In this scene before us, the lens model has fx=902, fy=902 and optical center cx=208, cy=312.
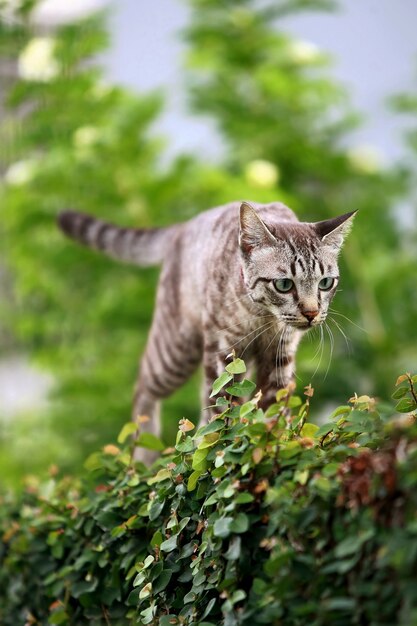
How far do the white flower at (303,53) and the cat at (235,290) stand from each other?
3.87 meters

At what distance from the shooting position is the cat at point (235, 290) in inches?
96.2

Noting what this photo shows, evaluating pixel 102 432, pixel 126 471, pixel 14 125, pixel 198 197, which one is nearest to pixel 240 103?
pixel 198 197

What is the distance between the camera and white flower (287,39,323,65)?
6.96 metres

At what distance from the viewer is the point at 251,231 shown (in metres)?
2.49

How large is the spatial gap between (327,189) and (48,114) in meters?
2.36

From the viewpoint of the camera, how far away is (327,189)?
7473 millimetres

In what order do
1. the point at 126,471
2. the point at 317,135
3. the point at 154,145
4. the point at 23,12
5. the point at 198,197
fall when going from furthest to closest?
the point at 317,135
the point at 154,145
the point at 198,197
the point at 23,12
the point at 126,471

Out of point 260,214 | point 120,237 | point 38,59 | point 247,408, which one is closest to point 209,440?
point 247,408

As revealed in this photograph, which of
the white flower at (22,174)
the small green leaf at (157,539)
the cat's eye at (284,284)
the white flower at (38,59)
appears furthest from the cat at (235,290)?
the white flower at (38,59)

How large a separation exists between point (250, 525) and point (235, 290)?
0.88 metres

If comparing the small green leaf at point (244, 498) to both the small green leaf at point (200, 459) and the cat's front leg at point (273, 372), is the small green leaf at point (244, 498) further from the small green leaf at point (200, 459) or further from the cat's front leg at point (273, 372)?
the cat's front leg at point (273, 372)

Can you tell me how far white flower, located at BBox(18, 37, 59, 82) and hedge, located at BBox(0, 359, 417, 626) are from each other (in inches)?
167

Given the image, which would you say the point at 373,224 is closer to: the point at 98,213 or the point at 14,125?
the point at 98,213

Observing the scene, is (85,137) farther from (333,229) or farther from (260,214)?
(333,229)
